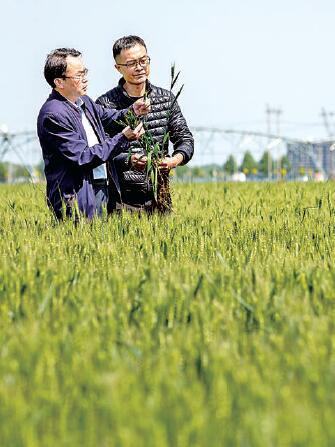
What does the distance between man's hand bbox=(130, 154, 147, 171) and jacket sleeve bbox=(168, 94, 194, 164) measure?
35 centimetres

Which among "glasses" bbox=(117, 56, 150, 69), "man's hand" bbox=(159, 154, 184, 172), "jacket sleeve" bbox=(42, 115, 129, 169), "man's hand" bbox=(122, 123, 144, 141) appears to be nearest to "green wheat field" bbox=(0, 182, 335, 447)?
"jacket sleeve" bbox=(42, 115, 129, 169)

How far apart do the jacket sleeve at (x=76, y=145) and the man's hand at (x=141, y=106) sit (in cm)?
20

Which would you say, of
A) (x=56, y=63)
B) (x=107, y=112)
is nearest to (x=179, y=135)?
(x=107, y=112)

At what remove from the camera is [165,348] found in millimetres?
2080

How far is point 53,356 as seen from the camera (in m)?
1.98

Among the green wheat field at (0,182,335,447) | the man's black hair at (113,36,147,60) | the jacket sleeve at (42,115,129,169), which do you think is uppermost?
the man's black hair at (113,36,147,60)

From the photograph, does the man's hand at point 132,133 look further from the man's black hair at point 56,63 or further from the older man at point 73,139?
the man's black hair at point 56,63

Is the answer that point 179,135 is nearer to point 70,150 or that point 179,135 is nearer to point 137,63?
point 137,63

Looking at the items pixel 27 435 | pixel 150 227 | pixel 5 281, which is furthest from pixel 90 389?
pixel 150 227

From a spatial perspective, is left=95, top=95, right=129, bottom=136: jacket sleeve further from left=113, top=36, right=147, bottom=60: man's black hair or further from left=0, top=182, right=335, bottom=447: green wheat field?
left=0, top=182, right=335, bottom=447: green wheat field

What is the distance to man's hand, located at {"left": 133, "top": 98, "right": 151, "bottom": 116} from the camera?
4.90m

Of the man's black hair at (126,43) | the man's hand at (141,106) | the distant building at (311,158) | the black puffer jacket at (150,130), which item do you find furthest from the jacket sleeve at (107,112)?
the distant building at (311,158)

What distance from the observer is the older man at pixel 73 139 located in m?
4.75

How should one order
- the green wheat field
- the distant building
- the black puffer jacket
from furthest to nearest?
the distant building, the black puffer jacket, the green wheat field
